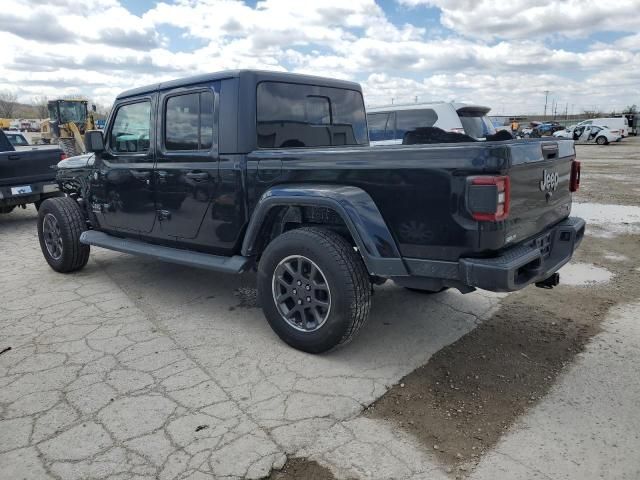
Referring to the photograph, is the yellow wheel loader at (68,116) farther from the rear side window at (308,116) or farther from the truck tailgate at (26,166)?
the rear side window at (308,116)

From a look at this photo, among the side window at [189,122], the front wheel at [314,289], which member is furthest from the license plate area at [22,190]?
the front wheel at [314,289]

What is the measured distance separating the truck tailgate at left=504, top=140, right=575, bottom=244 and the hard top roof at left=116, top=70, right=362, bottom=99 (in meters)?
2.02

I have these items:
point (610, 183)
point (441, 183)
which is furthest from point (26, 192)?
point (610, 183)

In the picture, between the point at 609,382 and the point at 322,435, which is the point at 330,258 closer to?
the point at 322,435

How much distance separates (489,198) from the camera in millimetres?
2631

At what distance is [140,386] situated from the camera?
311 centimetres

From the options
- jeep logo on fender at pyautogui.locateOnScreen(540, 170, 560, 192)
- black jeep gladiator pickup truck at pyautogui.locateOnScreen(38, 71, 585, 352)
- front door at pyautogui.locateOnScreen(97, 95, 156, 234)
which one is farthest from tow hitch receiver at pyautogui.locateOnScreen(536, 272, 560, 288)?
front door at pyautogui.locateOnScreen(97, 95, 156, 234)

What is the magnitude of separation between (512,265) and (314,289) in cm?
126

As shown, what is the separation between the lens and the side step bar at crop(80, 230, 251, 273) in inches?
152

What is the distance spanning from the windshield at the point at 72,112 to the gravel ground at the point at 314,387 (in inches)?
925

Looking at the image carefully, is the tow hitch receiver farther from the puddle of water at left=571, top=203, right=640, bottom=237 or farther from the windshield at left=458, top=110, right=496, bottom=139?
the windshield at left=458, top=110, right=496, bottom=139

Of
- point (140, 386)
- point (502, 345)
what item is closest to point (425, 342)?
point (502, 345)

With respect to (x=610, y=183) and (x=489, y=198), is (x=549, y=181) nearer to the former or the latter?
(x=489, y=198)

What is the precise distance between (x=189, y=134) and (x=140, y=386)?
2048 mm
